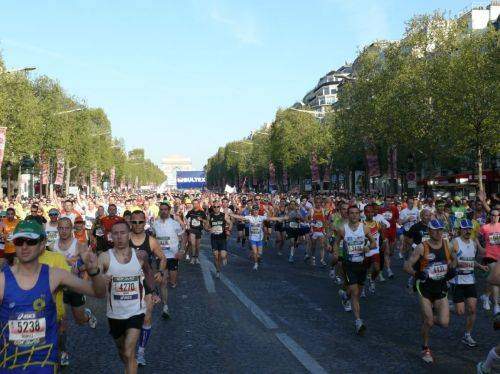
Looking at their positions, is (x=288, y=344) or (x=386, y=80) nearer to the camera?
(x=288, y=344)

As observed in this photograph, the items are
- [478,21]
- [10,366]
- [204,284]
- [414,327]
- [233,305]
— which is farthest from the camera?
[478,21]

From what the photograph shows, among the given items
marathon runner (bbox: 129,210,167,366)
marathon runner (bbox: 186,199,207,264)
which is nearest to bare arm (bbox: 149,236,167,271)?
marathon runner (bbox: 129,210,167,366)

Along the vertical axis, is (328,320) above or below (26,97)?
below

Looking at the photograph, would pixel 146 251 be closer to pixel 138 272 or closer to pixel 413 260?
pixel 138 272

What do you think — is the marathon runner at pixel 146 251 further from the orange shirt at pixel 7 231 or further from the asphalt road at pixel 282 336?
the orange shirt at pixel 7 231

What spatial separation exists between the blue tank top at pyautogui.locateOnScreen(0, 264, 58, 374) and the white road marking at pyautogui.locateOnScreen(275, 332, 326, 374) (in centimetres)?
360

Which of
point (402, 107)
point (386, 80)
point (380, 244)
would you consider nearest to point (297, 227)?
point (380, 244)

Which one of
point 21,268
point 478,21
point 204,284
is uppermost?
point 478,21

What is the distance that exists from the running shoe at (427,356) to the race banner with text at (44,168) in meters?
47.4

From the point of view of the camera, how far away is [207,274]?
17.0m

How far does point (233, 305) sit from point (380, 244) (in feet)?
14.7

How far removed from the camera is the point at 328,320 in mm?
10422

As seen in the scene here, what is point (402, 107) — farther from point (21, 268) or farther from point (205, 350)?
point (21, 268)

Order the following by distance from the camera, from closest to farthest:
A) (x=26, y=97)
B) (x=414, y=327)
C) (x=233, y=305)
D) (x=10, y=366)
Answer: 1. (x=10, y=366)
2. (x=414, y=327)
3. (x=233, y=305)
4. (x=26, y=97)
